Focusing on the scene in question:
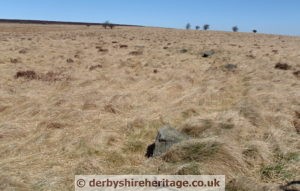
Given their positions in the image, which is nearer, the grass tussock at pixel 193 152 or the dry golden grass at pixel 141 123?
the dry golden grass at pixel 141 123

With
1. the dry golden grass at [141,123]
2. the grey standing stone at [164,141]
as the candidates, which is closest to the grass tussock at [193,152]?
the dry golden grass at [141,123]

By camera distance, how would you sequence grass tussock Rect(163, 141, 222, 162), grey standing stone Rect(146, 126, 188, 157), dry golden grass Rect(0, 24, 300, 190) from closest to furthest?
dry golden grass Rect(0, 24, 300, 190) < grass tussock Rect(163, 141, 222, 162) < grey standing stone Rect(146, 126, 188, 157)

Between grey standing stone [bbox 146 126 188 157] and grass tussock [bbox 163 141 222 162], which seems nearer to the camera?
grass tussock [bbox 163 141 222 162]

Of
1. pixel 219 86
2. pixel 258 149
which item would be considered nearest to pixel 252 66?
pixel 219 86

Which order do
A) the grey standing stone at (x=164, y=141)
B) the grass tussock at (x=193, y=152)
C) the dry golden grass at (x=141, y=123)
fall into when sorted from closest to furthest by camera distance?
the dry golden grass at (x=141, y=123) < the grass tussock at (x=193, y=152) < the grey standing stone at (x=164, y=141)

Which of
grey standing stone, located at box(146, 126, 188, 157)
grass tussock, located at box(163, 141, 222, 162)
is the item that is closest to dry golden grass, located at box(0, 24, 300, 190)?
grass tussock, located at box(163, 141, 222, 162)

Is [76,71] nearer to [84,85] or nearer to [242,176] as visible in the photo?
[84,85]

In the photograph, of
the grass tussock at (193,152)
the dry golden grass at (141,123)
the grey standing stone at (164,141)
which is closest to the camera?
the dry golden grass at (141,123)

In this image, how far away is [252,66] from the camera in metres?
21.7

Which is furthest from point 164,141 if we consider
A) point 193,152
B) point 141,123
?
point 141,123

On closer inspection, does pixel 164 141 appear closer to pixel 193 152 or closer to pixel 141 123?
pixel 193 152

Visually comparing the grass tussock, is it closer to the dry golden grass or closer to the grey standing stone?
the dry golden grass

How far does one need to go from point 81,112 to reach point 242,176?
558 centimetres

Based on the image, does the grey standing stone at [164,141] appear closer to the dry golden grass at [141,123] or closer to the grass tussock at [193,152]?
the dry golden grass at [141,123]
